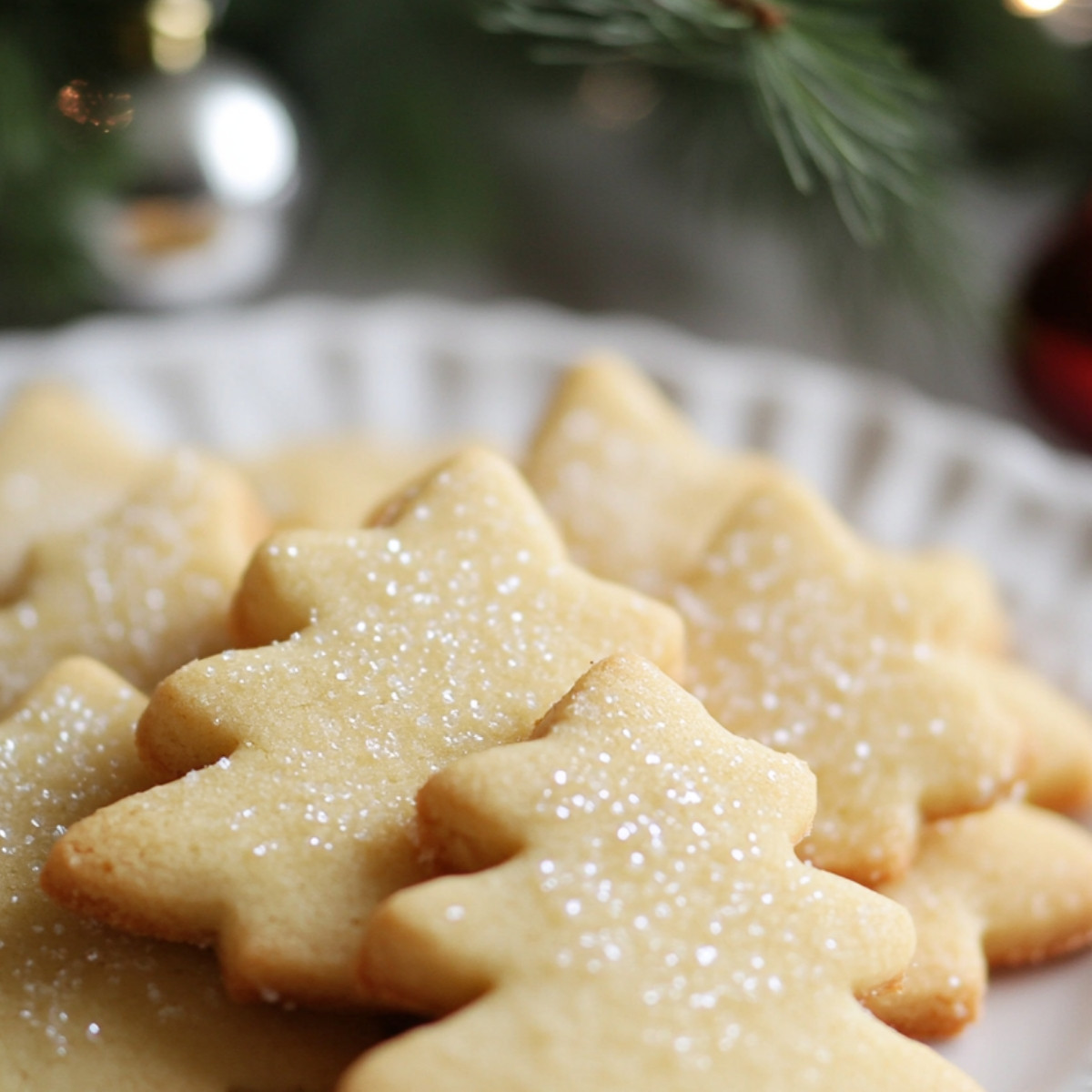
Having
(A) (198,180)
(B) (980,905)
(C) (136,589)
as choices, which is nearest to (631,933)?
(B) (980,905)

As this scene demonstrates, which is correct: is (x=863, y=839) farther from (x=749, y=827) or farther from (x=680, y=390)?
(x=680, y=390)

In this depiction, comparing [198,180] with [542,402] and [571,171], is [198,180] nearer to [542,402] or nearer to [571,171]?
[542,402]

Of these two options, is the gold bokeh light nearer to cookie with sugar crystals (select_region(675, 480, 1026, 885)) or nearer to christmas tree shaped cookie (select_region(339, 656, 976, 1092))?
cookie with sugar crystals (select_region(675, 480, 1026, 885))

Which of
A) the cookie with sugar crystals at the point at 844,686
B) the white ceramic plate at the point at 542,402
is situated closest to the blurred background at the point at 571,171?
the white ceramic plate at the point at 542,402

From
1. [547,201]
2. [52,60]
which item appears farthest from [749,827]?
[547,201]

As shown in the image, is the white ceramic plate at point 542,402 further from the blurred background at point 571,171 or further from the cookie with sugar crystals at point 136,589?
the cookie with sugar crystals at point 136,589

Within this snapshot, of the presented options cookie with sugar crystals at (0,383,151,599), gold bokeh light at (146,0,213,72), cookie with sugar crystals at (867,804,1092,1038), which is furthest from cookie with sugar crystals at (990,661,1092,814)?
gold bokeh light at (146,0,213,72)
